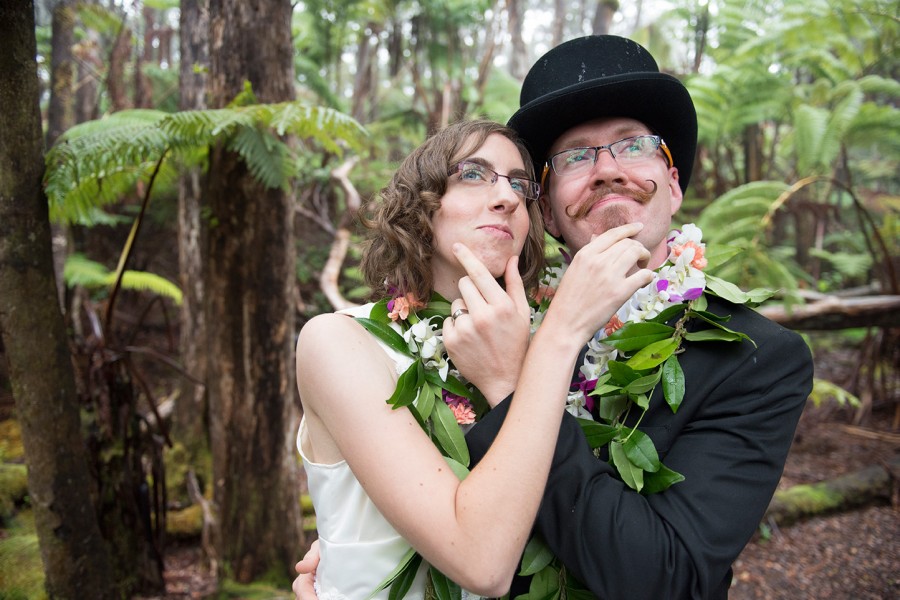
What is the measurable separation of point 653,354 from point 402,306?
71 centimetres

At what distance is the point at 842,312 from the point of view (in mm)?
5273

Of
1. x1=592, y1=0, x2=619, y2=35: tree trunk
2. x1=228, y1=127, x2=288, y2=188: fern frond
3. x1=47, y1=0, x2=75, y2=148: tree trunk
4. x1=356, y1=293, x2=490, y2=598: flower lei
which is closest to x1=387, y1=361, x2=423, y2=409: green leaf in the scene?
x1=356, y1=293, x2=490, y2=598: flower lei

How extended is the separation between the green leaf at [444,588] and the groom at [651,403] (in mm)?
192

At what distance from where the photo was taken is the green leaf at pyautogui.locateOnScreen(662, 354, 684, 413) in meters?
1.44

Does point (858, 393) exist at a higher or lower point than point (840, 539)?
higher

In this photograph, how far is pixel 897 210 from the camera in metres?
8.54

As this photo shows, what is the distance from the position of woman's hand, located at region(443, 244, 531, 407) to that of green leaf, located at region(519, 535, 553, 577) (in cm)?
37

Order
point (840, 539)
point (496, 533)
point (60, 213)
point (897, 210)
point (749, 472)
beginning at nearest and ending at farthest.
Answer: point (496, 533) → point (749, 472) → point (60, 213) → point (840, 539) → point (897, 210)

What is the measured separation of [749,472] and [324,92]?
29.1 ft

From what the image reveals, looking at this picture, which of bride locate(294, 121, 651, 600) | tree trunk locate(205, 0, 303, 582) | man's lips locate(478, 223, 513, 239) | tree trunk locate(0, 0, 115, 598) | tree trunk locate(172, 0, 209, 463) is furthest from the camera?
tree trunk locate(172, 0, 209, 463)

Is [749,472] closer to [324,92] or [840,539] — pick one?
[840,539]

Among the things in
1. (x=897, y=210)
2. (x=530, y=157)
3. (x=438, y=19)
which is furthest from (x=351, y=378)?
(x=897, y=210)

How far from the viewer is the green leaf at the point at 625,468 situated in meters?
1.38

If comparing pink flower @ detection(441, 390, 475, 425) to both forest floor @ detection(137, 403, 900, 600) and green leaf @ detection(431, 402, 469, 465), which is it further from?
forest floor @ detection(137, 403, 900, 600)
